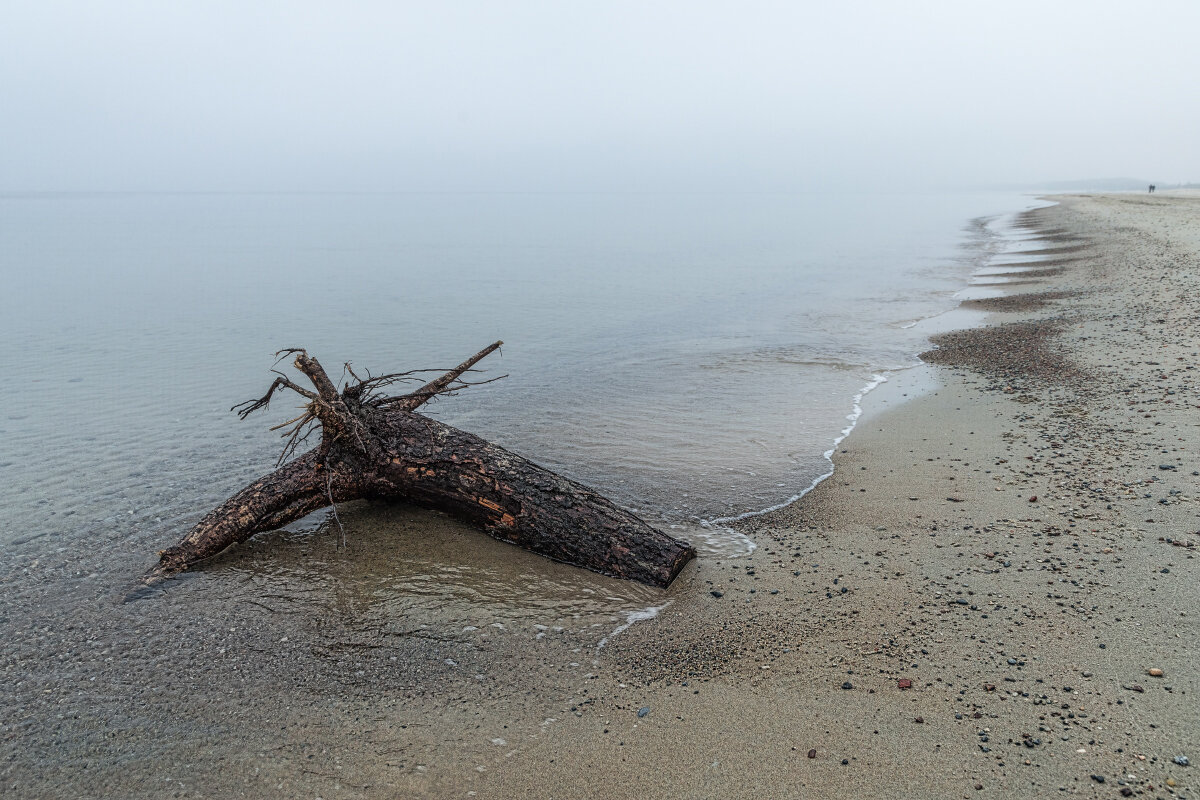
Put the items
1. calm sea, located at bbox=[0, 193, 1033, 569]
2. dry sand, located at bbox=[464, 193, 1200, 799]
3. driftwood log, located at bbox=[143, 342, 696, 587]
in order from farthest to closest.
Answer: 1. calm sea, located at bbox=[0, 193, 1033, 569]
2. driftwood log, located at bbox=[143, 342, 696, 587]
3. dry sand, located at bbox=[464, 193, 1200, 799]

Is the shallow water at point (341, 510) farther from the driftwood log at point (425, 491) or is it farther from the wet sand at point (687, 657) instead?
the driftwood log at point (425, 491)

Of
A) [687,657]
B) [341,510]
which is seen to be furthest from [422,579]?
[687,657]

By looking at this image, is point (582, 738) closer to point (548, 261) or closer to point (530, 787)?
point (530, 787)

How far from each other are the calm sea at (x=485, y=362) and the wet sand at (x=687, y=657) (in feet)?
5.13

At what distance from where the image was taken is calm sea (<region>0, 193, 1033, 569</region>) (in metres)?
9.27

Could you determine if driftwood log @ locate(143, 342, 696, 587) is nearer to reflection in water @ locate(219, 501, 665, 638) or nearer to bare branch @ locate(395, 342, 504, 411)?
bare branch @ locate(395, 342, 504, 411)

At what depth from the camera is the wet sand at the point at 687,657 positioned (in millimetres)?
4215

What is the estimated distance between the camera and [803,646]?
533cm

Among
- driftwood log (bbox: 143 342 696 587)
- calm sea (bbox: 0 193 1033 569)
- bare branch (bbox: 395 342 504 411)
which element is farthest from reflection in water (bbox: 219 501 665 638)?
calm sea (bbox: 0 193 1033 569)

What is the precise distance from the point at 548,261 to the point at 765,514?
3674 centimetres

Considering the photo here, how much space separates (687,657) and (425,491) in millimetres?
3274

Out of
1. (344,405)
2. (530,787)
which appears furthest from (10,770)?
(344,405)

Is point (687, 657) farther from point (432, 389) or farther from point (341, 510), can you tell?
point (341, 510)

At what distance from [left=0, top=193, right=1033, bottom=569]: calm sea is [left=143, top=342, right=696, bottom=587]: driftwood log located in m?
1.12
